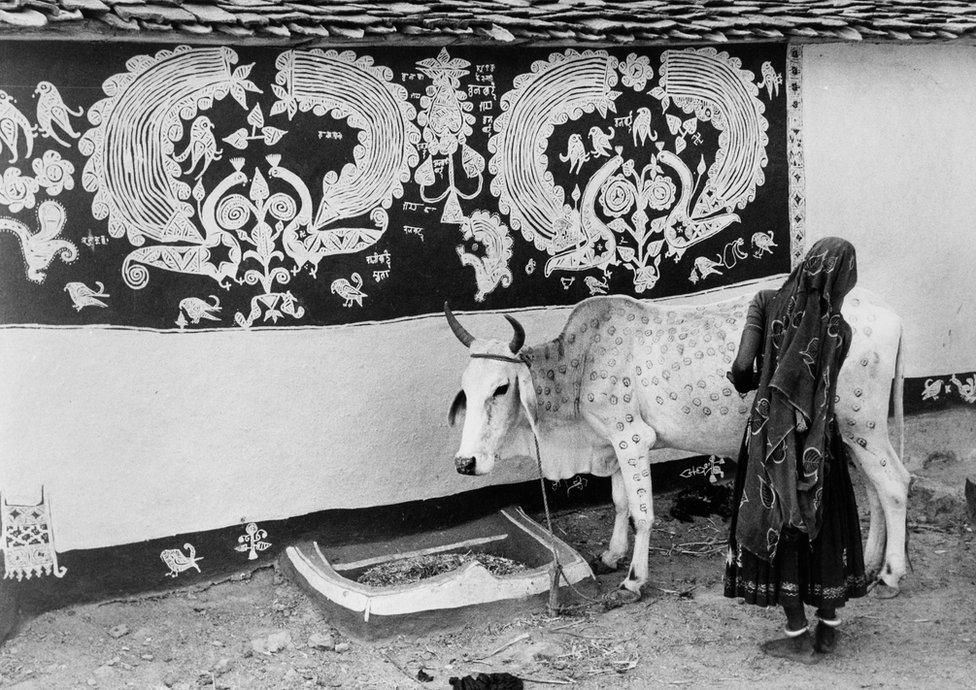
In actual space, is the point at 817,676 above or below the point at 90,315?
below

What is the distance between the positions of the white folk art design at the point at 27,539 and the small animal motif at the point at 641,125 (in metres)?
3.57

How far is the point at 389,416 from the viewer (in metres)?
6.01

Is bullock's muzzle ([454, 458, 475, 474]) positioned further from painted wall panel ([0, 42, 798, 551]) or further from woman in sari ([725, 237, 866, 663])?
woman in sari ([725, 237, 866, 663])

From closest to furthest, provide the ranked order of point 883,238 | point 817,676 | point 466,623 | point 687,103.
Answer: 1. point 817,676
2. point 466,623
3. point 687,103
4. point 883,238

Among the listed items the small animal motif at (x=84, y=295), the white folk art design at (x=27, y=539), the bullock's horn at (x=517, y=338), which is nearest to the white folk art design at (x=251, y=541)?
the white folk art design at (x=27, y=539)

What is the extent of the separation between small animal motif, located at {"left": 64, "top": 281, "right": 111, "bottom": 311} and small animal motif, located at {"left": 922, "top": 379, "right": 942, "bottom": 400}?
15.9 feet

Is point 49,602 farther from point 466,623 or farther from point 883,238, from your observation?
point 883,238

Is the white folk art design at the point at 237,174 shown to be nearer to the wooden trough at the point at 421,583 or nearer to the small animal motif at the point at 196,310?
the small animal motif at the point at 196,310

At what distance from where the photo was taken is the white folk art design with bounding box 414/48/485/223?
5.92 metres

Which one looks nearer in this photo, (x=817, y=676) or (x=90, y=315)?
(x=817, y=676)

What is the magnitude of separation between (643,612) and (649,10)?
323 centimetres

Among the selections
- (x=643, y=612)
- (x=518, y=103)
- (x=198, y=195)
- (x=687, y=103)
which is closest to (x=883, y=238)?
(x=687, y=103)

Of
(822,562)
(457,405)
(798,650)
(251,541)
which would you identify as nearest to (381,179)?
(457,405)

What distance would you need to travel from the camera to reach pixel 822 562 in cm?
462
